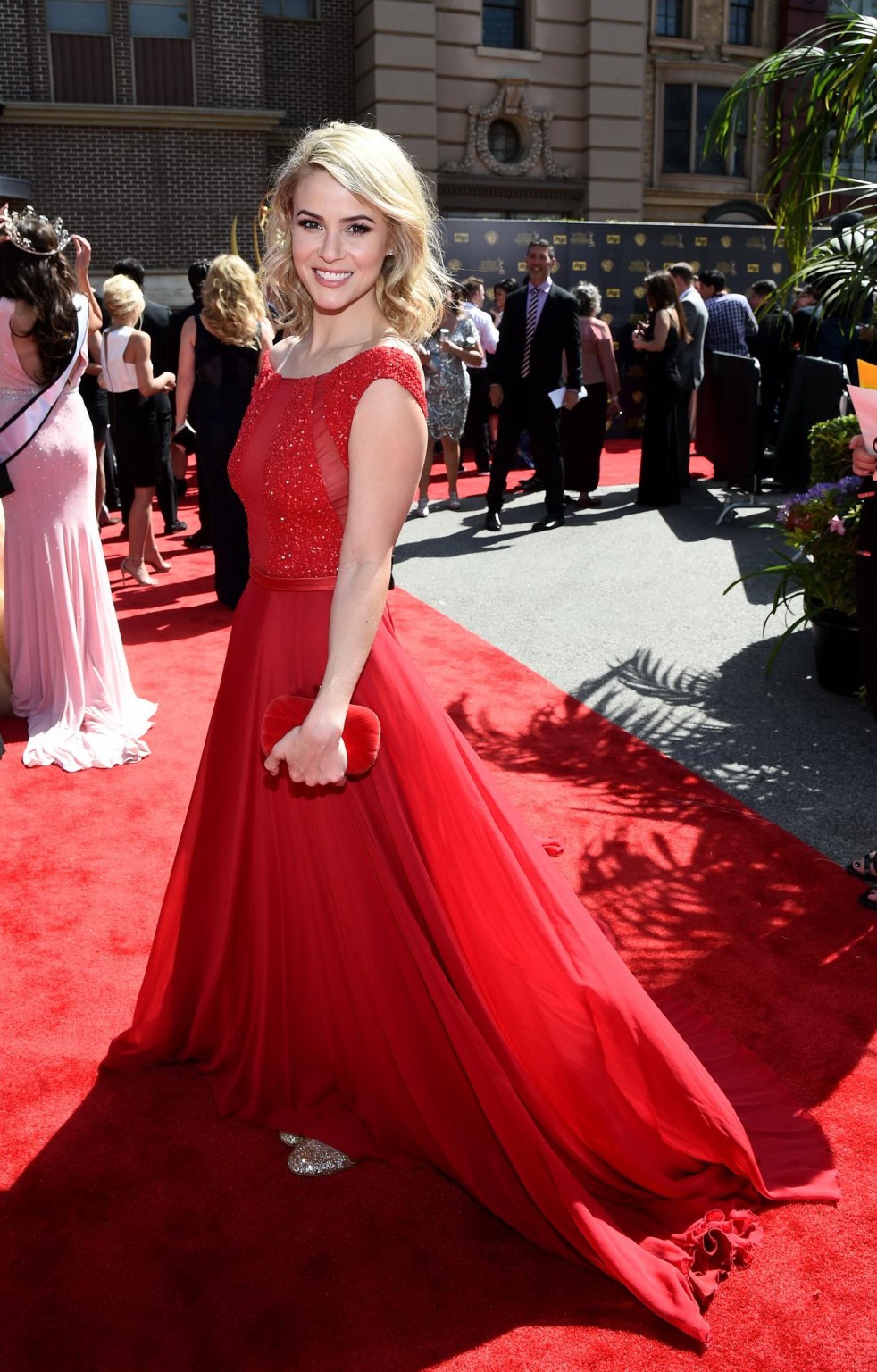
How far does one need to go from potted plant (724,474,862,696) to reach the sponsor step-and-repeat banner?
9629mm

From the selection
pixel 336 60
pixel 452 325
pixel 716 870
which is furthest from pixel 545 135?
pixel 716 870

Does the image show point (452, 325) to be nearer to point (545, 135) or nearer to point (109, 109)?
point (109, 109)

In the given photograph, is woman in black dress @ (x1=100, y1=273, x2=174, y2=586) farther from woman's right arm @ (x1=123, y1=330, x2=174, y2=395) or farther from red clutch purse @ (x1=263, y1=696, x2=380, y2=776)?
red clutch purse @ (x1=263, y1=696, x2=380, y2=776)

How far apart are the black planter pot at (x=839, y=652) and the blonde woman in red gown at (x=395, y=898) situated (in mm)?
3378

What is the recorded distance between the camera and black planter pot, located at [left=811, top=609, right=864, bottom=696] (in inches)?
222

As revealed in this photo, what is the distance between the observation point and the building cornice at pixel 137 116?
60.1 ft

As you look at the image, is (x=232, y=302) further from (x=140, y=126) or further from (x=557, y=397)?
(x=140, y=126)

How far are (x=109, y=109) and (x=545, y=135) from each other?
7.74m

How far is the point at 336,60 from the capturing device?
20.7 meters

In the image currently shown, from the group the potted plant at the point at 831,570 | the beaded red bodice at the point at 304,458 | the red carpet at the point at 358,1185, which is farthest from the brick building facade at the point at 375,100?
the beaded red bodice at the point at 304,458

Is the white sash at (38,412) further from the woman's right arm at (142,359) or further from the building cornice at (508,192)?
the building cornice at (508,192)

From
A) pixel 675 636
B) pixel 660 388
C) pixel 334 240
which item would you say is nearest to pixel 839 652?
pixel 675 636

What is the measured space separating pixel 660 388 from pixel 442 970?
891cm

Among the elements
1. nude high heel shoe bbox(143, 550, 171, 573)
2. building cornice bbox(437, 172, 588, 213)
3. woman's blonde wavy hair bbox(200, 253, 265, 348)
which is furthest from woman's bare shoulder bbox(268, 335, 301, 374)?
building cornice bbox(437, 172, 588, 213)
